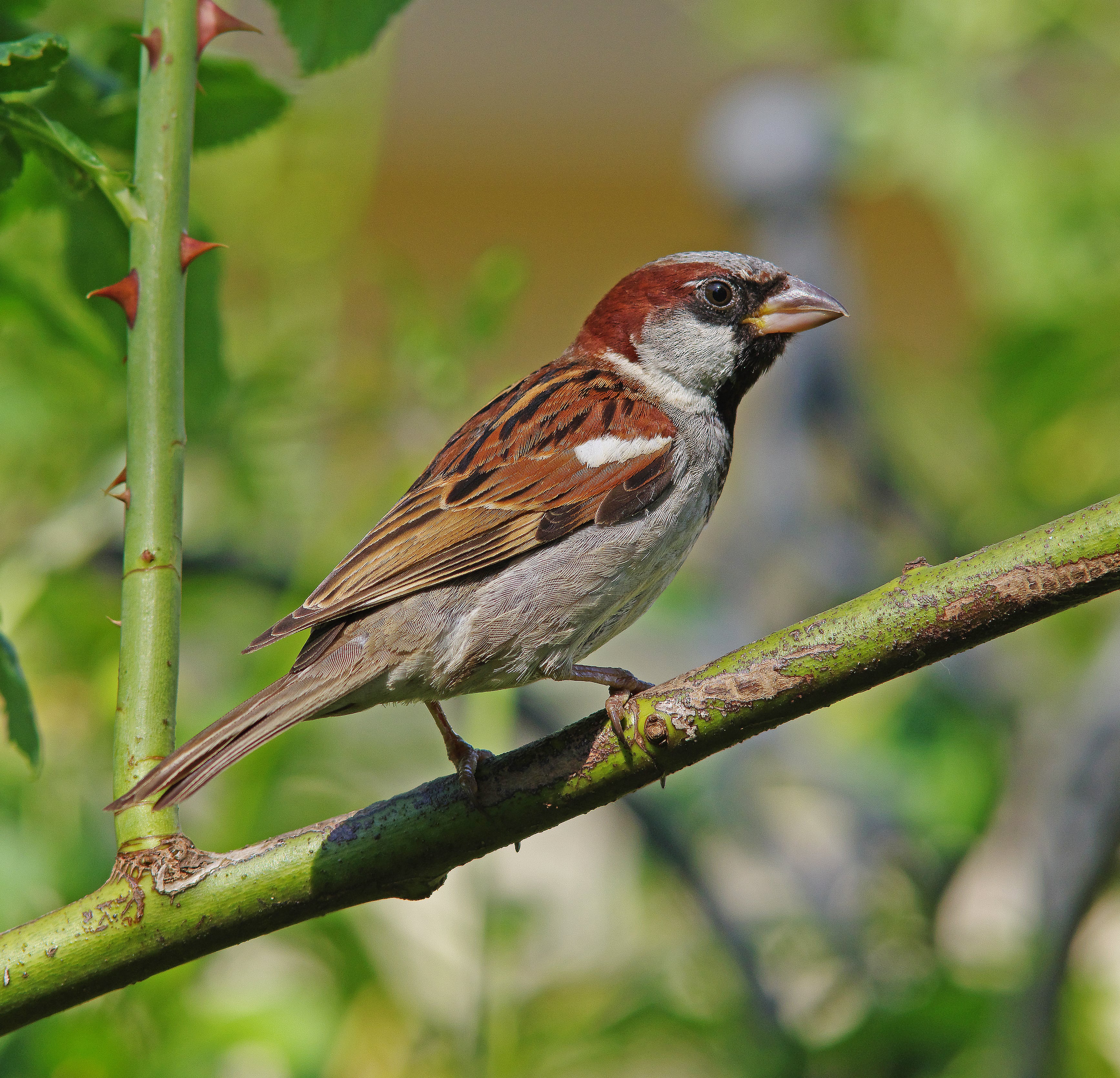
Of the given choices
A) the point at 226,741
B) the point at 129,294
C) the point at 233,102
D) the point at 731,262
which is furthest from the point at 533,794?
the point at 731,262

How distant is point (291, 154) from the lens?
265 cm

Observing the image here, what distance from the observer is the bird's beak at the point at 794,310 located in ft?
8.05

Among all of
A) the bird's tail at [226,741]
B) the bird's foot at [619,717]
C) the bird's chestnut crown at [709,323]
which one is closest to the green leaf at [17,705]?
the bird's tail at [226,741]

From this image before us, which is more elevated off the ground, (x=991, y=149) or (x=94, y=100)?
(x=991, y=149)

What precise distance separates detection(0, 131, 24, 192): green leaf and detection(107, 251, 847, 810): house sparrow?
2.05 feet

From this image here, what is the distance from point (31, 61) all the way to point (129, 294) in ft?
0.75

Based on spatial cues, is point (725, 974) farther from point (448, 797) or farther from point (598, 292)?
point (598, 292)

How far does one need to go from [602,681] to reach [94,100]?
1.04m

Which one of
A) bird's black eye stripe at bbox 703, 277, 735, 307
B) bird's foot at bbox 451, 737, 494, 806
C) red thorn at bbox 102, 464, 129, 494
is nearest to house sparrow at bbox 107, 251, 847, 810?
bird's black eye stripe at bbox 703, 277, 735, 307

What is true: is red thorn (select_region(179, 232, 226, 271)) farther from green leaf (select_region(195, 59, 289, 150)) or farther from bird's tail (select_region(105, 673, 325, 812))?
bird's tail (select_region(105, 673, 325, 812))

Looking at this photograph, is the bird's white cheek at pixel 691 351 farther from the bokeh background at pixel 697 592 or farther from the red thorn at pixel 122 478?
the red thorn at pixel 122 478

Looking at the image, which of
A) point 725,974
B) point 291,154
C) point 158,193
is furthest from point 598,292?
point 158,193

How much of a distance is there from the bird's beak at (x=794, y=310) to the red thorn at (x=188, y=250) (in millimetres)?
1454

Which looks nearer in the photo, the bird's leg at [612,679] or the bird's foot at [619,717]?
the bird's foot at [619,717]
